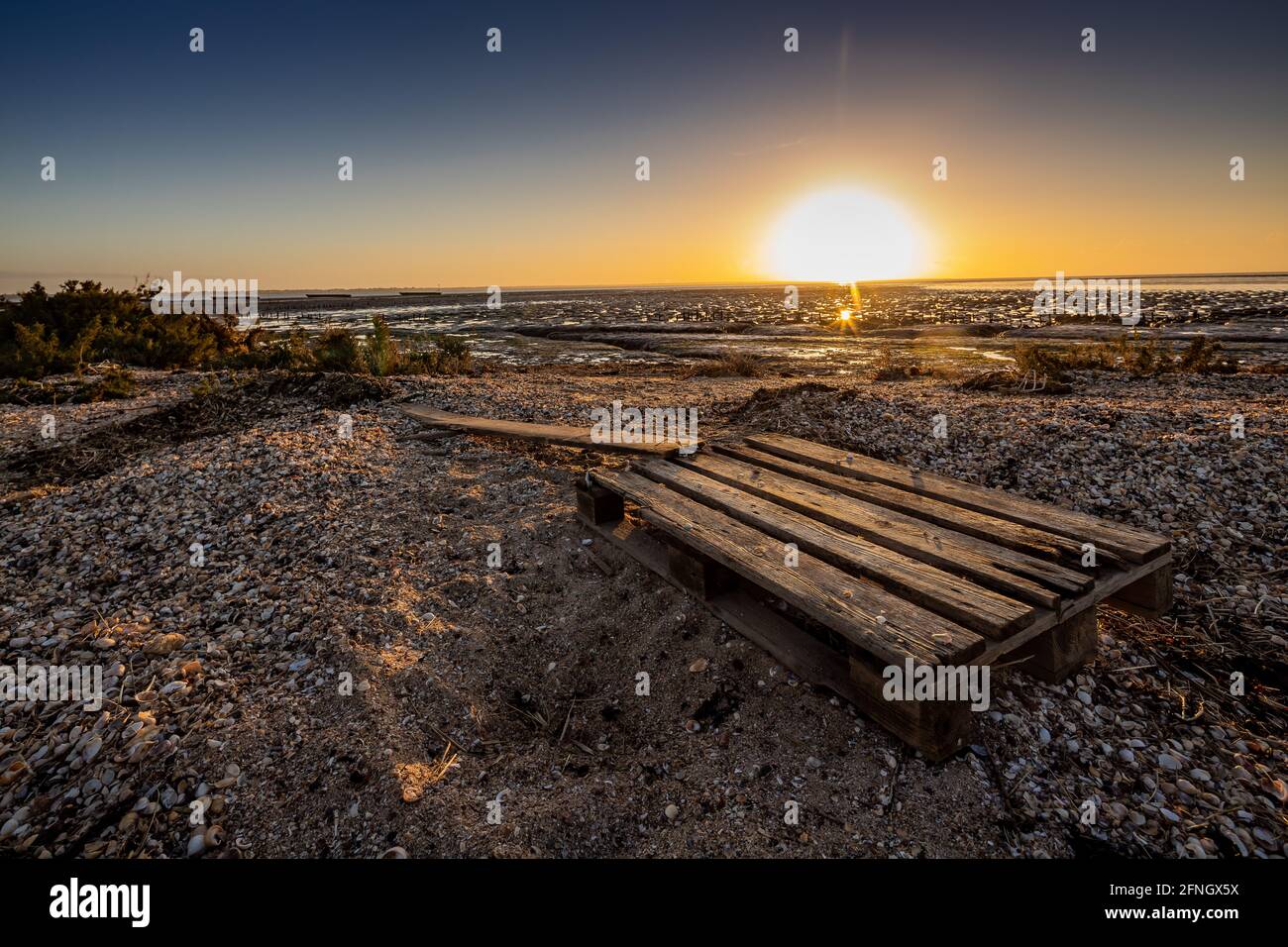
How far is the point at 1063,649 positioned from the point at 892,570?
1.03 metres

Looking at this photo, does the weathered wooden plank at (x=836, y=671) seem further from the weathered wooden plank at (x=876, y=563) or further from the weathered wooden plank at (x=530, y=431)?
the weathered wooden plank at (x=530, y=431)

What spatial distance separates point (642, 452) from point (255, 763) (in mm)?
3797

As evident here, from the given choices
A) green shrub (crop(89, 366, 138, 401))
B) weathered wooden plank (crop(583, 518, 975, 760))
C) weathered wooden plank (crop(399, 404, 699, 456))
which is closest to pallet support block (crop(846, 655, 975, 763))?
weathered wooden plank (crop(583, 518, 975, 760))

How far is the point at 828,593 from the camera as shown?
2.86m

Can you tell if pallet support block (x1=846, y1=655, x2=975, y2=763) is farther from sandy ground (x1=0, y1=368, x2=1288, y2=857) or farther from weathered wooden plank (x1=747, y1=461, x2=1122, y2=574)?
weathered wooden plank (x1=747, y1=461, x2=1122, y2=574)

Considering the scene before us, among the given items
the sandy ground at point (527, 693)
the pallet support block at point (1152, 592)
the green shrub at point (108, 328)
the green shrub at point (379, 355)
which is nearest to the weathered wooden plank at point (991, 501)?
the pallet support block at point (1152, 592)

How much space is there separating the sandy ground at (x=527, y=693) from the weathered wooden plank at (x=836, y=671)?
12 cm

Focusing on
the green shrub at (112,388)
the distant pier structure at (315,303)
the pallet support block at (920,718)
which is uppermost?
the distant pier structure at (315,303)

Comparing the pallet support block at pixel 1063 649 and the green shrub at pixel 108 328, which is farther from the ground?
the green shrub at pixel 108 328

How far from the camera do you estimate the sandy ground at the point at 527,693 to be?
2.53 meters

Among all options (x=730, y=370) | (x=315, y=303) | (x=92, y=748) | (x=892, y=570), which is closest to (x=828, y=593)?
(x=892, y=570)

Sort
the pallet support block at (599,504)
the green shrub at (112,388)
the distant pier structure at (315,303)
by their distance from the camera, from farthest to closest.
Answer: the distant pier structure at (315,303)
the green shrub at (112,388)
the pallet support block at (599,504)

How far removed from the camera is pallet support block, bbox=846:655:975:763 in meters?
2.63
